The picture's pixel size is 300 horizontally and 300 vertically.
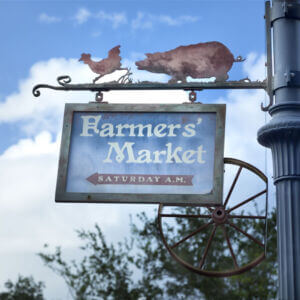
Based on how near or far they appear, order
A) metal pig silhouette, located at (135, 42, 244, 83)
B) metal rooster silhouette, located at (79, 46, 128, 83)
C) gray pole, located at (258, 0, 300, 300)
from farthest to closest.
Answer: metal rooster silhouette, located at (79, 46, 128, 83), metal pig silhouette, located at (135, 42, 244, 83), gray pole, located at (258, 0, 300, 300)

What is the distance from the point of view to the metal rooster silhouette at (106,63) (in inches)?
252

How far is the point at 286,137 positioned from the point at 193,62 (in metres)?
1.55

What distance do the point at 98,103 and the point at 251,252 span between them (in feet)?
39.0

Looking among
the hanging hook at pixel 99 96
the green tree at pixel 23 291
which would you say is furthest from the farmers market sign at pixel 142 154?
the green tree at pixel 23 291

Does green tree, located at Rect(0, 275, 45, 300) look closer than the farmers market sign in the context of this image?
No

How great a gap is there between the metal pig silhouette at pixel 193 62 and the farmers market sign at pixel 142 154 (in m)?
0.40

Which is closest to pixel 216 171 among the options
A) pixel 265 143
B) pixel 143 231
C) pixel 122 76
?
pixel 265 143

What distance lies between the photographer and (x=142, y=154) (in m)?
5.87

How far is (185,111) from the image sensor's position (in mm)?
5949

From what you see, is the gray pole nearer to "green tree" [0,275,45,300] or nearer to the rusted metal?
the rusted metal

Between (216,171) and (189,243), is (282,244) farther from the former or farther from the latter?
(189,243)

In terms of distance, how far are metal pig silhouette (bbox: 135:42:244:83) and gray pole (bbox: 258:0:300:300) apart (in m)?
0.76

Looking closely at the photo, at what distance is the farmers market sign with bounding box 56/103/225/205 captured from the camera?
18.5ft

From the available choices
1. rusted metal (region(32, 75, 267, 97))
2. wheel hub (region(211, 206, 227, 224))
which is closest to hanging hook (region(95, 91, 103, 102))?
rusted metal (region(32, 75, 267, 97))
